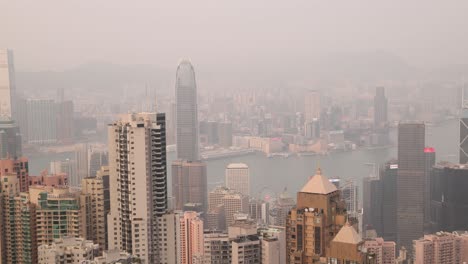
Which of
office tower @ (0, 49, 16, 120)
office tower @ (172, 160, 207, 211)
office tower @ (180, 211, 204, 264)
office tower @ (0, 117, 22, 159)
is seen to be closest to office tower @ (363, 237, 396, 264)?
office tower @ (180, 211, 204, 264)

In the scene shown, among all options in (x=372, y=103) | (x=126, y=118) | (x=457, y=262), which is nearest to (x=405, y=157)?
(x=372, y=103)

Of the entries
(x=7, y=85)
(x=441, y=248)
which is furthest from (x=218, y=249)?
(x=7, y=85)

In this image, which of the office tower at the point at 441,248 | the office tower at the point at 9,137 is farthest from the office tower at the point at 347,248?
the office tower at the point at 9,137

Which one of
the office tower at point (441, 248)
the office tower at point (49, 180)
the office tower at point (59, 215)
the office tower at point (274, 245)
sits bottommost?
the office tower at point (441, 248)

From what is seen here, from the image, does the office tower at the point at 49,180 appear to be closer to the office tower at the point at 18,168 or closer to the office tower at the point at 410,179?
the office tower at the point at 18,168

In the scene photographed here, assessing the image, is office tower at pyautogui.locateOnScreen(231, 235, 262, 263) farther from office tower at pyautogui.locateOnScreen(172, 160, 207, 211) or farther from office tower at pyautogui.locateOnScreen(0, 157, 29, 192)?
office tower at pyautogui.locateOnScreen(0, 157, 29, 192)

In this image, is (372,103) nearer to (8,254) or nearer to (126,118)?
(126,118)
